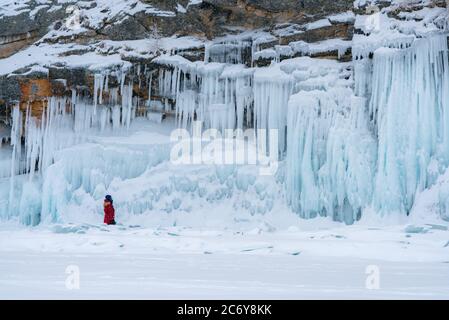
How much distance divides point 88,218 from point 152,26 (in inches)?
228

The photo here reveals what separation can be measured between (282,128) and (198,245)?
632 cm

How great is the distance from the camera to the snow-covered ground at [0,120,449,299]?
15.6ft

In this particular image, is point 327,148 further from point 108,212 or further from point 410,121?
point 108,212

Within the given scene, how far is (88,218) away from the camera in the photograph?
14.8 metres

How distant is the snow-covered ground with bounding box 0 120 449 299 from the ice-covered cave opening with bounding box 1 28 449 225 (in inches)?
3.7

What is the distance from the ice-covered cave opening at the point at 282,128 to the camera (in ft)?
40.0

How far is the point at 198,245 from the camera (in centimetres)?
903

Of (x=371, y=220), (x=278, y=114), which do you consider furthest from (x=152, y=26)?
(x=371, y=220)

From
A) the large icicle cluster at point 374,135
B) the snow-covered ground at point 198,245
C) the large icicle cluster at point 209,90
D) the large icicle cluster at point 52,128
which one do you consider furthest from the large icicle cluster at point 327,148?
the large icicle cluster at point 52,128

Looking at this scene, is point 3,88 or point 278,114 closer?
point 278,114

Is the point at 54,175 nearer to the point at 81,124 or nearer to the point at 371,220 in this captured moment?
the point at 81,124

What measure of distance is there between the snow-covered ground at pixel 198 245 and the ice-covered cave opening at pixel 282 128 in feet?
0.31

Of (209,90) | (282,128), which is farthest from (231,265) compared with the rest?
(209,90)

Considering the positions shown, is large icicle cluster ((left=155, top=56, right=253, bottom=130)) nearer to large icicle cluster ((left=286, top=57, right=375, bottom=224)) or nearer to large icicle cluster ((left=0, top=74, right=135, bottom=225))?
large icicle cluster ((left=0, top=74, right=135, bottom=225))
